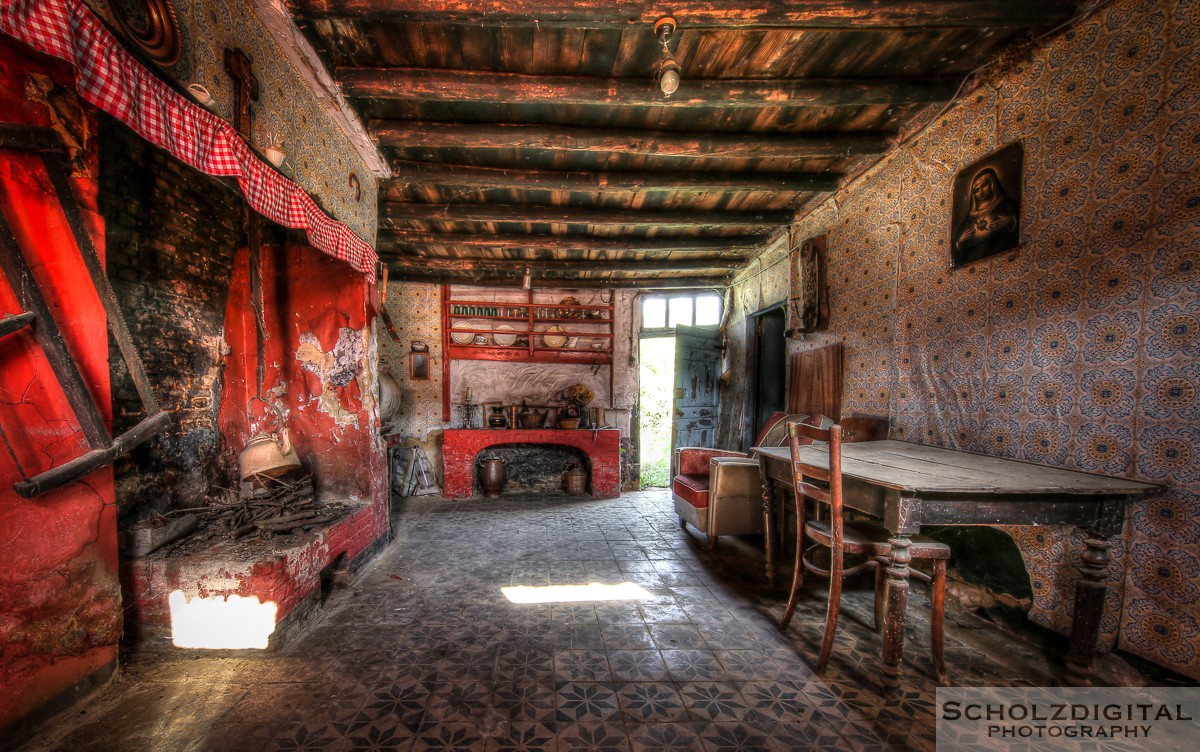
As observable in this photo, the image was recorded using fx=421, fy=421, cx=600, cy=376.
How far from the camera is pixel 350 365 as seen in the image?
3.46 m

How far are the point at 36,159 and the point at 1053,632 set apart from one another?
5.23 m

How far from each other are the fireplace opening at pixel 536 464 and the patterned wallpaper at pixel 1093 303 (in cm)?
447

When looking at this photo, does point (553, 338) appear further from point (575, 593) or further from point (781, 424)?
point (575, 593)

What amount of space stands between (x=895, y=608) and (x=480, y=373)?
5789 millimetres

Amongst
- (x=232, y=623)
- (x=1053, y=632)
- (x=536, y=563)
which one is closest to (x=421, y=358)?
(x=536, y=563)

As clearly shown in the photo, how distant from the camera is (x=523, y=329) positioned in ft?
21.8

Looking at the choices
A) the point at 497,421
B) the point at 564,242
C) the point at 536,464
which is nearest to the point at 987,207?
the point at 564,242

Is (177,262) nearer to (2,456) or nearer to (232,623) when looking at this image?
(2,456)

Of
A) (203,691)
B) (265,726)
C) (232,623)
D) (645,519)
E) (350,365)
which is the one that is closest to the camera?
(265,726)

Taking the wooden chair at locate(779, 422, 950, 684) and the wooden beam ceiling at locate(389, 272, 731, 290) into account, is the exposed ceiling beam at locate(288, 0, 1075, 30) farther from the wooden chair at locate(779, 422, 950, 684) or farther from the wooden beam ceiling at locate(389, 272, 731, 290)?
the wooden beam ceiling at locate(389, 272, 731, 290)

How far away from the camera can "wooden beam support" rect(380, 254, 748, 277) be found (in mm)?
5949

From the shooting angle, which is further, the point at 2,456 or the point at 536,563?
the point at 536,563

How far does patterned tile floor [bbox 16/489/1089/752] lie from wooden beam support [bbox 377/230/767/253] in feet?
12.2

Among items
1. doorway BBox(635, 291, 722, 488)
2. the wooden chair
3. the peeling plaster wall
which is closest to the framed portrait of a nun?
the wooden chair
